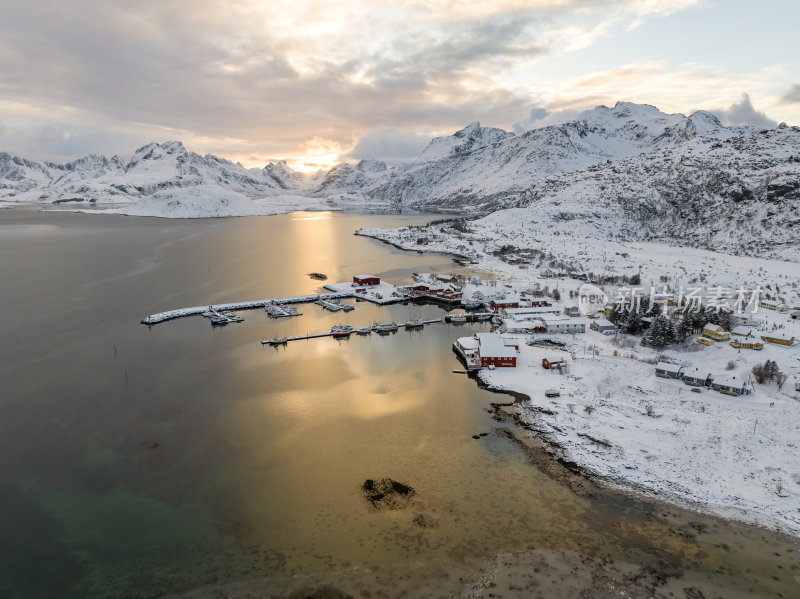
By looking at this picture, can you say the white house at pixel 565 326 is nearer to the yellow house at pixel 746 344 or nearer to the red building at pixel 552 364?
the red building at pixel 552 364

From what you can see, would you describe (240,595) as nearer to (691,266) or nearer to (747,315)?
(747,315)

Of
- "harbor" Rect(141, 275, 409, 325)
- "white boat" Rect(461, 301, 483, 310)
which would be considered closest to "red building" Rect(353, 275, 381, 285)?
"harbor" Rect(141, 275, 409, 325)

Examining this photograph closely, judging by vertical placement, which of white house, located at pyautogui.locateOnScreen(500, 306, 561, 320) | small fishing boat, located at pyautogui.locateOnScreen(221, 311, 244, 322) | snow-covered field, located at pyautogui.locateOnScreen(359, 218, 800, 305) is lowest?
small fishing boat, located at pyautogui.locateOnScreen(221, 311, 244, 322)

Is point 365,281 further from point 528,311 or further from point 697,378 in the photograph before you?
point 697,378

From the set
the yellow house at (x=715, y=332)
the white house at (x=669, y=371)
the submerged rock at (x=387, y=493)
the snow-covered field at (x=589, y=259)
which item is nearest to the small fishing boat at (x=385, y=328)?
the snow-covered field at (x=589, y=259)

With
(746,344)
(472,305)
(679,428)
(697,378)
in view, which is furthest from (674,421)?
(472,305)

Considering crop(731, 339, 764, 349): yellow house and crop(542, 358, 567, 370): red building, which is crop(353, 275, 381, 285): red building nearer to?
crop(542, 358, 567, 370): red building

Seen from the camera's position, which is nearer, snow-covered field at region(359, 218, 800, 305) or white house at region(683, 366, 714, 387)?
white house at region(683, 366, 714, 387)
